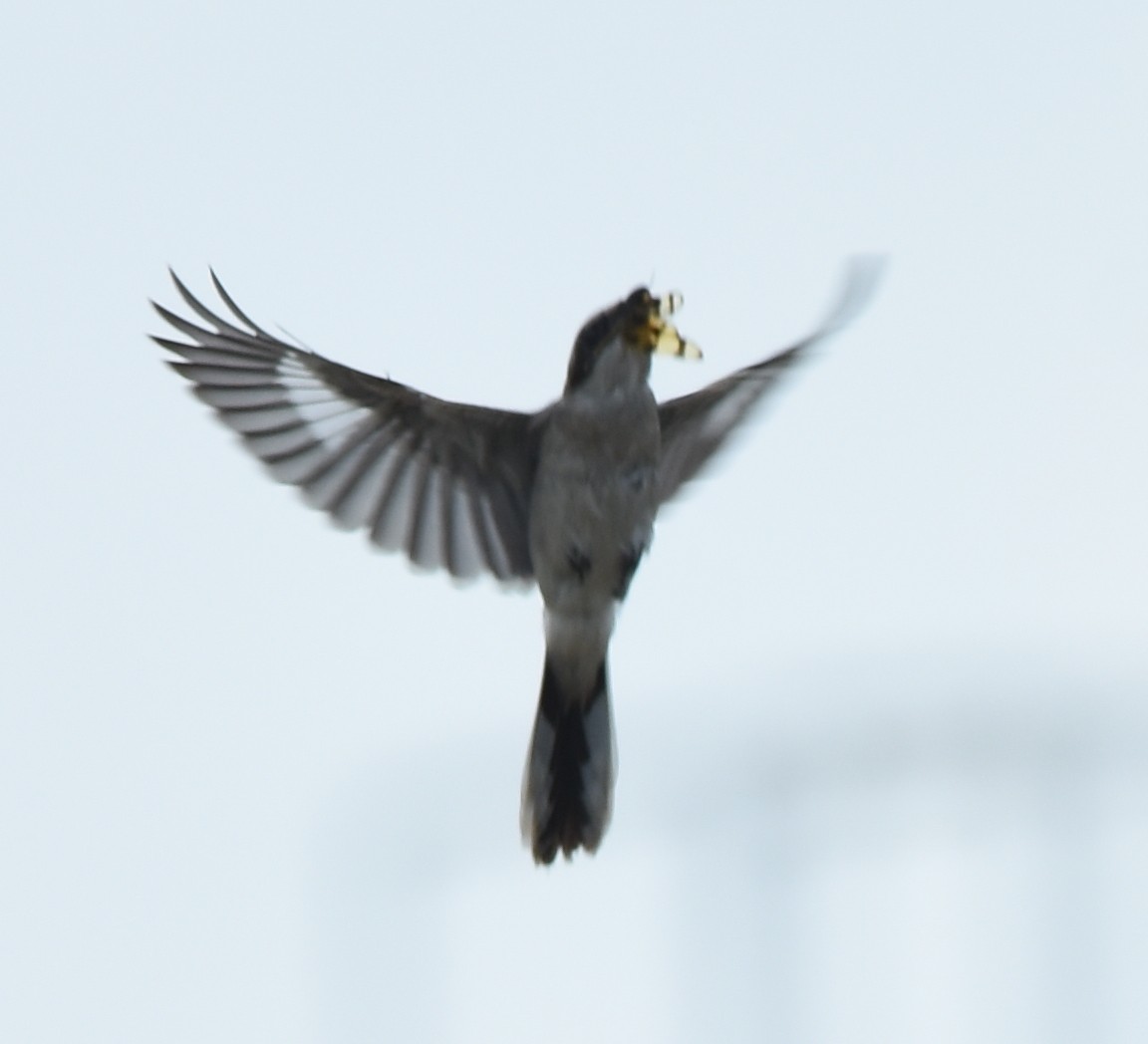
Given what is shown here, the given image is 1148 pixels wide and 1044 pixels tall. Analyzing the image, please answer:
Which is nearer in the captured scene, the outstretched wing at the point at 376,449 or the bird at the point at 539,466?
the bird at the point at 539,466

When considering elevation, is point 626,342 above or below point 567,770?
above

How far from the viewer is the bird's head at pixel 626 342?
651 cm

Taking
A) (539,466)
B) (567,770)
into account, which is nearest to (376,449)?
(539,466)

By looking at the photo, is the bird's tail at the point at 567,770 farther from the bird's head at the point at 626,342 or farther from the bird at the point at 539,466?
the bird's head at the point at 626,342

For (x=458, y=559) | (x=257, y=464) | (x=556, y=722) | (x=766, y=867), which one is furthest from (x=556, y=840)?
(x=766, y=867)

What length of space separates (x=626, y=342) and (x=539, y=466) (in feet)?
1.63

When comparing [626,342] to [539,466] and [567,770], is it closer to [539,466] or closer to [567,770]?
[539,466]

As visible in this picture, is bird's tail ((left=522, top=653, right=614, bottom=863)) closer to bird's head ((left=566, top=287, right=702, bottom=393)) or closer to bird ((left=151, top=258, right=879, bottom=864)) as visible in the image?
bird ((left=151, top=258, right=879, bottom=864))

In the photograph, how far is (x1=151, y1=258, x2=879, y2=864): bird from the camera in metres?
6.69

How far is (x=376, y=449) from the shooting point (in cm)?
727

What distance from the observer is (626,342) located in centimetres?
660

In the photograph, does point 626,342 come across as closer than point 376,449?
Yes

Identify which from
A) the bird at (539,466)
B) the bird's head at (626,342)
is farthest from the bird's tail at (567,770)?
the bird's head at (626,342)

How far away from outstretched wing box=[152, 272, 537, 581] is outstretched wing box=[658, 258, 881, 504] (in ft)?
1.11
